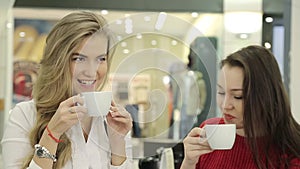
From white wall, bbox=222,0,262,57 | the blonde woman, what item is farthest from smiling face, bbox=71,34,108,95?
white wall, bbox=222,0,262,57

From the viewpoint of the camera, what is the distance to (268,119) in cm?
76

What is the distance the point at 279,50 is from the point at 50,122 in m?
0.78

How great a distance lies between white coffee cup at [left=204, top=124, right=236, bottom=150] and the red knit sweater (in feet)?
0.33

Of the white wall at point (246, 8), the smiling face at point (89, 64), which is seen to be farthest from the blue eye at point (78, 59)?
the white wall at point (246, 8)

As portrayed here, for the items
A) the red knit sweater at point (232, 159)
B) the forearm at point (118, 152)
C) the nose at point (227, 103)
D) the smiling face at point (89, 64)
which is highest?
the smiling face at point (89, 64)

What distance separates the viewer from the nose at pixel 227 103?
710 mm

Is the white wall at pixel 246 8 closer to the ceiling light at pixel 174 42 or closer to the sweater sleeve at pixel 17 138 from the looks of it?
the ceiling light at pixel 174 42

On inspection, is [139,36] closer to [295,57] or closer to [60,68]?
[60,68]

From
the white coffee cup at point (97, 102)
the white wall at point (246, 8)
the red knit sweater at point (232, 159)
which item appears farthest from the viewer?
the white wall at point (246, 8)

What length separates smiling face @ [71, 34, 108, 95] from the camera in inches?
26.5

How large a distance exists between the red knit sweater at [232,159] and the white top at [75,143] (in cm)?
14

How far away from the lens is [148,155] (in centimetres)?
73

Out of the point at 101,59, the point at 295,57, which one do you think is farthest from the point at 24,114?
the point at 295,57

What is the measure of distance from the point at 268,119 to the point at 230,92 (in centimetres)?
9
